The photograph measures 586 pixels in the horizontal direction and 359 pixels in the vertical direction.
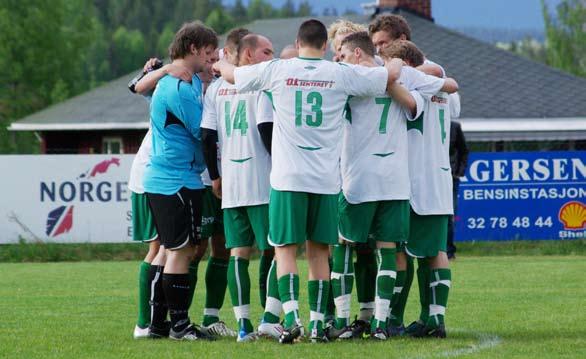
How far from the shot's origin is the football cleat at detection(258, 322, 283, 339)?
29.2 feet

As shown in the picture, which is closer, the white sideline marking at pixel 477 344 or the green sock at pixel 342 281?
the white sideline marking at pixel 477 344

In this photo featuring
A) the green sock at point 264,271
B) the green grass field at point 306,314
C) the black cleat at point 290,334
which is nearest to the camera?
the green grass field at point 306,314

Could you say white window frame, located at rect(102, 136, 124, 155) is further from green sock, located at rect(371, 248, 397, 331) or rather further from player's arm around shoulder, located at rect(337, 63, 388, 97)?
player's arm around shoulder, located at rect(337, 63, 388, 97)

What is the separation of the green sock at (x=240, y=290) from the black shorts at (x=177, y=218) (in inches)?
13.6

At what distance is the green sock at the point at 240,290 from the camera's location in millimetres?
9117

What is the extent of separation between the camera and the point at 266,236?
9.14 m

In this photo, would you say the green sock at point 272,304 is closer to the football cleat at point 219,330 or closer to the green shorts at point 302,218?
the green shorts at point 302,218

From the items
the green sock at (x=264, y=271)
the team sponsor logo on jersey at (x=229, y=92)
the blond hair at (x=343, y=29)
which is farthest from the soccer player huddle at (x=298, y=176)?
the green sock at (x=264, y=271)

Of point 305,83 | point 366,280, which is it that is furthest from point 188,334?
point 305,83

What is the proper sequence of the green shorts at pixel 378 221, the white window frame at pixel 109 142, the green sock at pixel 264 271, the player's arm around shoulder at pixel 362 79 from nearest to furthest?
the player's arm around shoulder at pixel 362 79, the green shorts at pixel 378 221, the green sock at pixel 264 271, the white window frame at pixel 109 142

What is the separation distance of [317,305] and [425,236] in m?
1.11

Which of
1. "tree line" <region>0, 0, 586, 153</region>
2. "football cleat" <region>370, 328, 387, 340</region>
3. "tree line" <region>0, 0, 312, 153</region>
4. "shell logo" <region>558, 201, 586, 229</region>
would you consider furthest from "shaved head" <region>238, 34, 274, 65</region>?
"tree line" <region>0, 0, 312, 153</region>

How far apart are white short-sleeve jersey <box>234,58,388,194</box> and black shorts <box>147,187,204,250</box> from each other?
Result: 0.68 meters

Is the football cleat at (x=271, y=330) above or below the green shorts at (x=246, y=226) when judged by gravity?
below
